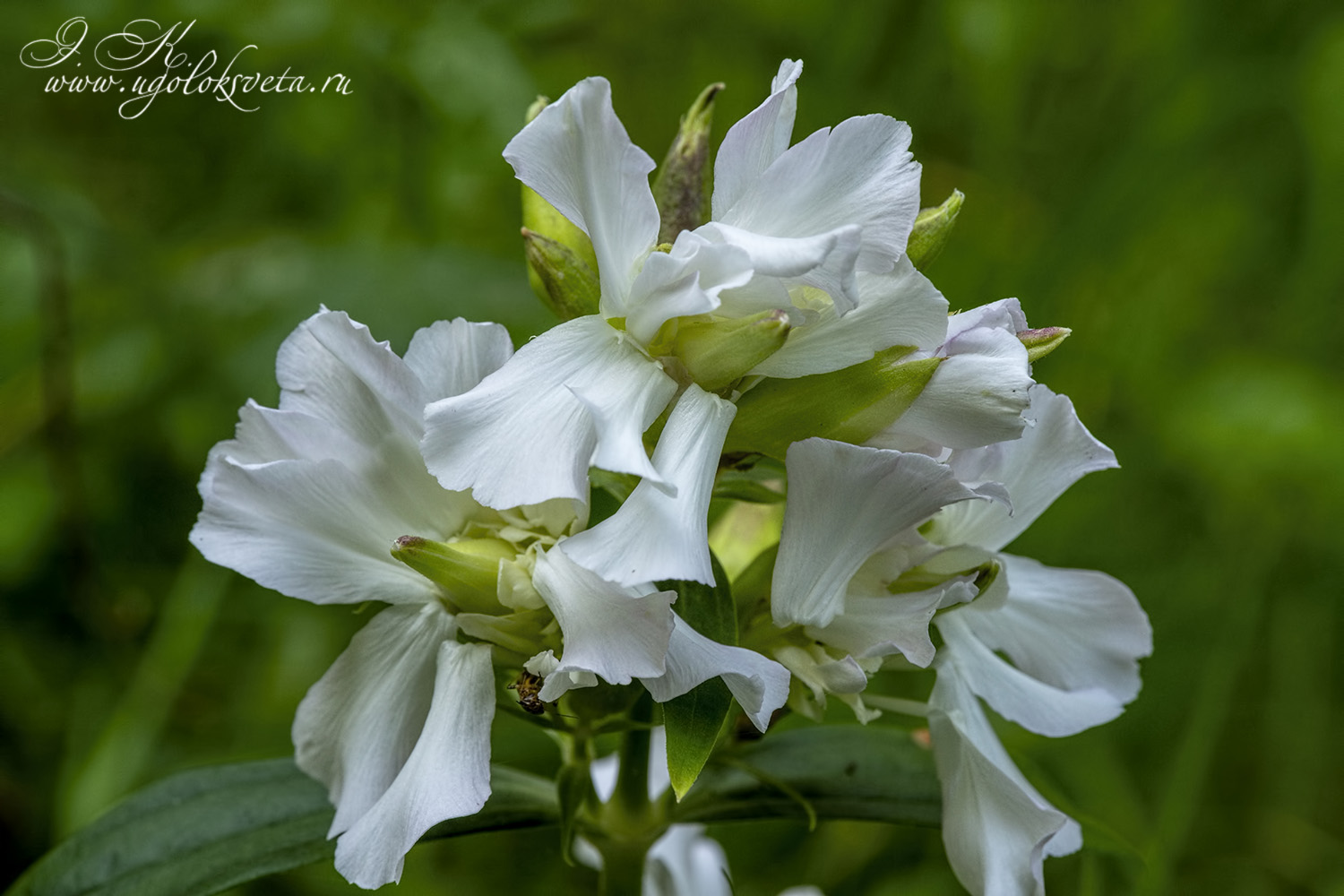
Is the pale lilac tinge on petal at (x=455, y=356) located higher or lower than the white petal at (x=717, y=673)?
higher

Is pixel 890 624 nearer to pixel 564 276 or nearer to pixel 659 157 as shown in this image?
pixel 564 276

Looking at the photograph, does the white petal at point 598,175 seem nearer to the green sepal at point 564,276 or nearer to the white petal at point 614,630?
the green sepal at point 564,276

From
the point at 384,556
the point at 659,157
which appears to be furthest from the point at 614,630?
the point at 659,157

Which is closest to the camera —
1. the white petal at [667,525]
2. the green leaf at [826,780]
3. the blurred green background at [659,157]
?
the white petal at [667,525]

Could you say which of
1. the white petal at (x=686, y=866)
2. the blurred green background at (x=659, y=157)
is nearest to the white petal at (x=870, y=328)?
the white petal at (x=686, y=866)

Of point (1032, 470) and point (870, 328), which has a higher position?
point (870, 328)

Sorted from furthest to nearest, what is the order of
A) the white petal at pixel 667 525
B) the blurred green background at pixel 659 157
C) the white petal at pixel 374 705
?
the blurred green background at pixel 659 157 → the white petal at pixel 374 705 → the white petal at pixel 667 525

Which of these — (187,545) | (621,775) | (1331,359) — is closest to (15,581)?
(187,545)

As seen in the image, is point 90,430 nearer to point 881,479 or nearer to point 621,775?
point 621,775
